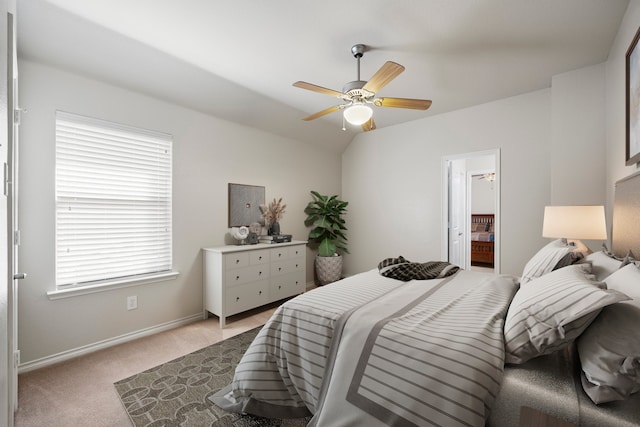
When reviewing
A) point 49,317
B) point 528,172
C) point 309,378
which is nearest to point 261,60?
point 309,378

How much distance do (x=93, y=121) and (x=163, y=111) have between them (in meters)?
0.65

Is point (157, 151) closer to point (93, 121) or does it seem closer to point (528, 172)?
point (93, 121)

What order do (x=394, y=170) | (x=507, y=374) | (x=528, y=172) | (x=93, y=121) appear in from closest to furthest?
(x=507, y=374) → (x=93, y=121) → (x=528, y=172) → (x=394, y=170)

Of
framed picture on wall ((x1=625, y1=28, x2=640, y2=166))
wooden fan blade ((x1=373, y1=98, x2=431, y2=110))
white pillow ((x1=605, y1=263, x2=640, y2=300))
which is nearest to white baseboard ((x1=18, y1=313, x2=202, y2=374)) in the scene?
wooden fan blade ((x1=373, y1=98, x2=431, y2=110))

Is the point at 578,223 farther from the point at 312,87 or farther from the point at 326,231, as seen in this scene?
the point at 326,231

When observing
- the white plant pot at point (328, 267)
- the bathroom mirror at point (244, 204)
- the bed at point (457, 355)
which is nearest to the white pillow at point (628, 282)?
the bed at point (457, 355)

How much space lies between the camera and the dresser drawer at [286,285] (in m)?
3.71

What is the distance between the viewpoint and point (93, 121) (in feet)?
8.46

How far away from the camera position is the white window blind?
245 cm

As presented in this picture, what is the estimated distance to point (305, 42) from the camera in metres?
2.40

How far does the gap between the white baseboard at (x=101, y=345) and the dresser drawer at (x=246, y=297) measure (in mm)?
483

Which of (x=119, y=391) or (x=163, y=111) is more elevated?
(x=163, y=111)

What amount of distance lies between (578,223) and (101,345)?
13.9 feet

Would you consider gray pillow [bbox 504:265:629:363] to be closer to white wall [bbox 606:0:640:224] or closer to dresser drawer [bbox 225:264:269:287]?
white wall [bbox 606:0:640:224]
